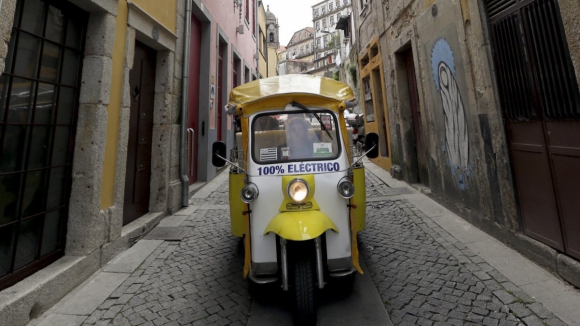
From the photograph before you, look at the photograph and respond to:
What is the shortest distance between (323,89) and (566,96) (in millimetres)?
2282

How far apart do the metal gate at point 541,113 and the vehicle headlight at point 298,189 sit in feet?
8.23

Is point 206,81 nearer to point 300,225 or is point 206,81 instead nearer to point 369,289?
point 300,225

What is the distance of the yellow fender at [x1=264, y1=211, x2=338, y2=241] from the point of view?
2.18m

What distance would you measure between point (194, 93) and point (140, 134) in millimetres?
3024

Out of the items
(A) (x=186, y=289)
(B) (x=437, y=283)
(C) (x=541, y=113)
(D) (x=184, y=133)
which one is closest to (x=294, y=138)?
(A) (x=186, y=289)

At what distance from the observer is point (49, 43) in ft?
9.57

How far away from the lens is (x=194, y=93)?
751 centimetres

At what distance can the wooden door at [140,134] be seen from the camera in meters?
4.50

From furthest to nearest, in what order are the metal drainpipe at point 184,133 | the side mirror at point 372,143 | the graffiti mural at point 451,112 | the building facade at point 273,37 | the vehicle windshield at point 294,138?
the building facade at point 273,37
the metal drainpipe at point 184,133
the graffiti mural at point 451,112
the side mirror at point 372,143
the vehicle windshield at point 294,138

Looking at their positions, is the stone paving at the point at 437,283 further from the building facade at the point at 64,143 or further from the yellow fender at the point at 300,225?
the building facade at the point at 64,143

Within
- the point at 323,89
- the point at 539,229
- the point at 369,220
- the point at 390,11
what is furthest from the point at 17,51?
the point at 390,11

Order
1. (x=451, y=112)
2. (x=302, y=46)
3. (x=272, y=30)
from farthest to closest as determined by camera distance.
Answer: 1. (x=302, y=46)
2. (x=272, y=30)
3. (x=451, y=112)

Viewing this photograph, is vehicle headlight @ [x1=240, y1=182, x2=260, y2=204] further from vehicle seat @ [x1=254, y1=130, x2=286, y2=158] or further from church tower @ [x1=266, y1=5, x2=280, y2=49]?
church tower @ [x1=266, y1=5, x2=280, y2=49]

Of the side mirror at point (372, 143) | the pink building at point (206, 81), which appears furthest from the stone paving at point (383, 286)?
the pink building at point (206, 81)
